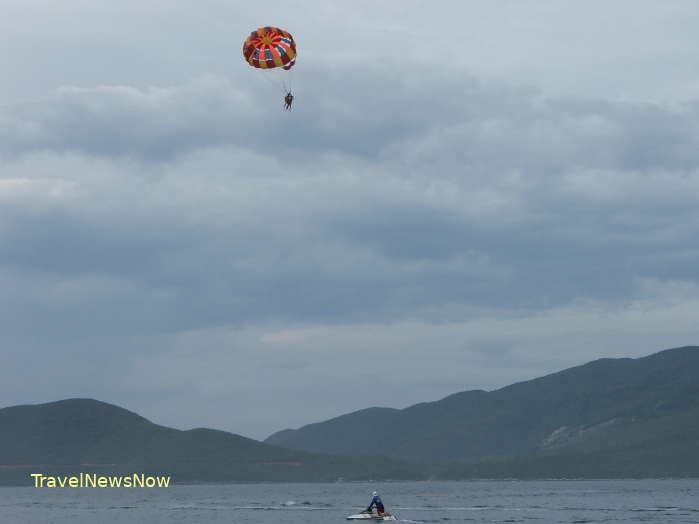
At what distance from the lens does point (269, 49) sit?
398 feet

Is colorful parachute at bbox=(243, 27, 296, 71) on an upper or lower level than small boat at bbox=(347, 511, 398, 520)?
upper

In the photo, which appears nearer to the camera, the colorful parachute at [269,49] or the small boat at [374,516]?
the colorful parachute at [269,49]

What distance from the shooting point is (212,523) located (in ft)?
478

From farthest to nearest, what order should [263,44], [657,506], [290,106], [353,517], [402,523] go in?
[657,506] < [353,517] < [402,523] < [263,44] < [290,106]

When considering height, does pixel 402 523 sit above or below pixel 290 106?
below

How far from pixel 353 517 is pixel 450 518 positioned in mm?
12686

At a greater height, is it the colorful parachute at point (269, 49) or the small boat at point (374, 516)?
the colorful parachute at point (269, 49)

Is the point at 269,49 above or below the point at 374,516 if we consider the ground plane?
above

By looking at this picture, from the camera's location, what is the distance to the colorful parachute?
11994 centimetres

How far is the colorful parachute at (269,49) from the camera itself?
393 feet

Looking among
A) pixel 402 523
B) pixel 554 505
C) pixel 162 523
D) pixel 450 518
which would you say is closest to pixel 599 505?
pixel 554 505

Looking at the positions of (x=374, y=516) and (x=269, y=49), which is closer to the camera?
(x=269, y=49)

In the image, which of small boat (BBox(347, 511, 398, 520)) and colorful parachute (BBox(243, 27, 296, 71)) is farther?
small boat (BBox(347, 511, 398, 520))

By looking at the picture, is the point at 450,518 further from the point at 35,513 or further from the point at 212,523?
the point at 35,513
